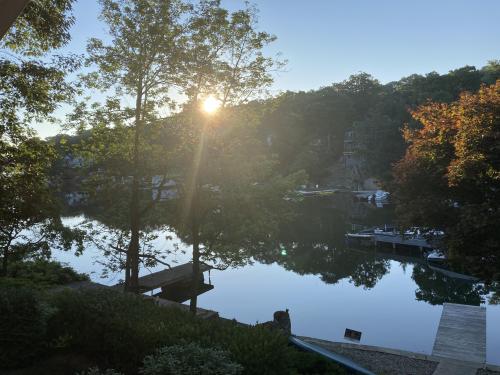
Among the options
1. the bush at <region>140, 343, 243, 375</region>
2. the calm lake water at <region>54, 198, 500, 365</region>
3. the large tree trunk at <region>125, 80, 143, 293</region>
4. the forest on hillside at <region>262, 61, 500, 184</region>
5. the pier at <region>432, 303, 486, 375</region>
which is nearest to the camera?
the bush at <region>140, 343, 243, 375</region>

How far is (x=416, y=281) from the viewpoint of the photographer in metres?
32.3

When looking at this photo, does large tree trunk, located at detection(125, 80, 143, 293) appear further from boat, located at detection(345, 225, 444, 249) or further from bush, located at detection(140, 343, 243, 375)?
boat, located at detection(345, 225, 444, 249)

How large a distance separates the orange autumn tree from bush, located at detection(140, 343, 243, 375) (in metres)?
8.67

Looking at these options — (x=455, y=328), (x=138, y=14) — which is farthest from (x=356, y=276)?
(x=138, y=14)

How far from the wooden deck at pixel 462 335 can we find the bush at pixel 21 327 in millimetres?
13136

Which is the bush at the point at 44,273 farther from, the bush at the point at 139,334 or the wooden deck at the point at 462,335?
the wooden deck at the point at 462,335

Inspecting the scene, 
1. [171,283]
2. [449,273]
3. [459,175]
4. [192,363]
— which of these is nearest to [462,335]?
[459,175]

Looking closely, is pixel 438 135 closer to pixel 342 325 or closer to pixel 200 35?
pixel 200 35

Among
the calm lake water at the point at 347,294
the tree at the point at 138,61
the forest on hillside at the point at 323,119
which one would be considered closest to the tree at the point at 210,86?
the tree at the point at 138,61

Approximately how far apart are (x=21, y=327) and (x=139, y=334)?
267 centimetres

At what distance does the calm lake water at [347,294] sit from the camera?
2219cm

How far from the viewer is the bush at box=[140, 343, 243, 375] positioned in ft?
18.4

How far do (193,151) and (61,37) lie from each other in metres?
5.99

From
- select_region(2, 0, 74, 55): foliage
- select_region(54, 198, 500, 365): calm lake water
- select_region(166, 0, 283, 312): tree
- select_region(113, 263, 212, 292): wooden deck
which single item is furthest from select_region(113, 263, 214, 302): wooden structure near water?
select_region(2, 0, 74, 55): foliage
